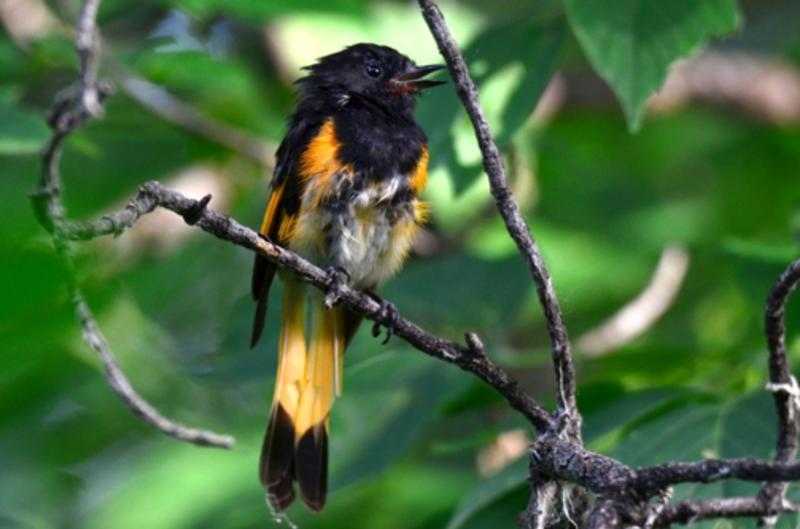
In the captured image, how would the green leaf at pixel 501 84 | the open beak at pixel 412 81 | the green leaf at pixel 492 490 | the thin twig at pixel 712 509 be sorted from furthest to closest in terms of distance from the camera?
1. the open beak at pixel 412 81
2. the green leaf at pixel 501 84
3. the green leaf at pixel 492 490
4. the thin twig at pixel 712 509

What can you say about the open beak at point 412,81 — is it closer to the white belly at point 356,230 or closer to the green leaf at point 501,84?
the green leaf at point 501,84

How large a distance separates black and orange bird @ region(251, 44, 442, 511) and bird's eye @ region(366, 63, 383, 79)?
25cm

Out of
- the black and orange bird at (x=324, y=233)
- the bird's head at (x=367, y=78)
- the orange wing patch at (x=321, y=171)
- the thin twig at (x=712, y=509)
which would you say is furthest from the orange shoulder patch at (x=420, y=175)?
the thin twig at (x=712, y=509)

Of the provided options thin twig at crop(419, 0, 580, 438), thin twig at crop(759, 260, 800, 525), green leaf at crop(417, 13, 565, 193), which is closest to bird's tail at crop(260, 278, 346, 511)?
green leaf at crop(417, 13, 565, 193)

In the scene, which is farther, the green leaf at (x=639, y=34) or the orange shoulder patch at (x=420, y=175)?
the orange shoulder patch at (x=420, y=175)

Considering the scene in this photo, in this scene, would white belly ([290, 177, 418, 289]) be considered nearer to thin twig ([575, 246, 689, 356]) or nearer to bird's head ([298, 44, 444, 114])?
bird's head ([298, 44, 444, 114])

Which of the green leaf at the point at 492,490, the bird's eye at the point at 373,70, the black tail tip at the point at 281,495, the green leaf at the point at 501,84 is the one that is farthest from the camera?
the bird's eye at the point at 373,70

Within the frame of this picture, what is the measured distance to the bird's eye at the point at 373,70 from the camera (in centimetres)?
428

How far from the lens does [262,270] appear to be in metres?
3.61

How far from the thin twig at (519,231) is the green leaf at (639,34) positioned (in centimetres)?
116

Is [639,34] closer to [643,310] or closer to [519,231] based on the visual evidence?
[519,231]

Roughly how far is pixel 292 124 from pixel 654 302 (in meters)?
1.85

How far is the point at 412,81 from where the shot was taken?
4145 mm

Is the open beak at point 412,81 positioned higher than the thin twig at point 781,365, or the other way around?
the open beak at point 412,81
